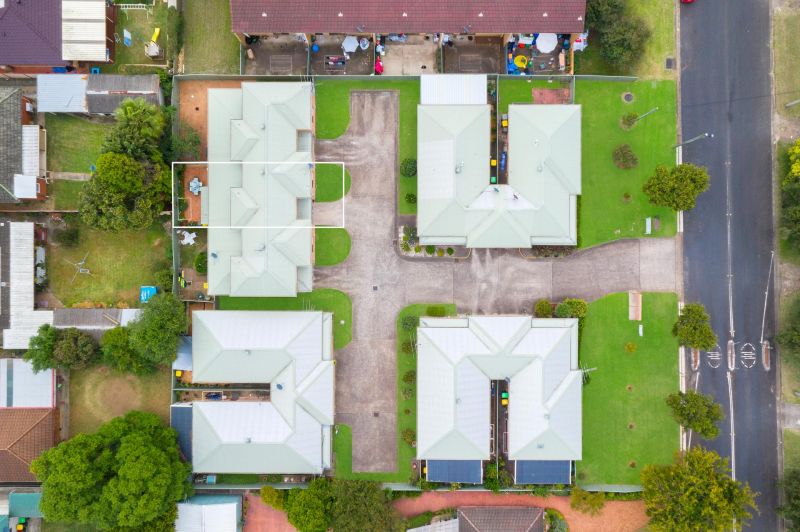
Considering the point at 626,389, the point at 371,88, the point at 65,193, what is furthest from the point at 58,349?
the point at 626,389

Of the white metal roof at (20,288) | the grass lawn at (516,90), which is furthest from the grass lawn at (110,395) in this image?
the grass lawn at (516,90)

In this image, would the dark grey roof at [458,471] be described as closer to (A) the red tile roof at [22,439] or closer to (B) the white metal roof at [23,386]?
(A) the red tile roof at [22,439]

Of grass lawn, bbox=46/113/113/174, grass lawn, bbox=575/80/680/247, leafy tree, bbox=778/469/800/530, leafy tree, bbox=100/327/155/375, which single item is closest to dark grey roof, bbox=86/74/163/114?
grass lawn, bbox=46/113/113/174

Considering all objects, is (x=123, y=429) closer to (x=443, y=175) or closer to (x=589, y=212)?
(x=443, y=175)

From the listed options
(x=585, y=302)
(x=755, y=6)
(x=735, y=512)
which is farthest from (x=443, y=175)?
(x=735, y=512)

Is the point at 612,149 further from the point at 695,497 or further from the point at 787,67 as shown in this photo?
the point at 695,497

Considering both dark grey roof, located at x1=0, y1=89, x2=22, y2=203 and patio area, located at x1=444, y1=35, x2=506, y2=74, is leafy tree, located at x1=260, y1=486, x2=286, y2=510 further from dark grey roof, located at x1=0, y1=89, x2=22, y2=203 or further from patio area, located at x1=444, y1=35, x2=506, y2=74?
patio area, located at x1=444, y1=35, x2=506, y2=74

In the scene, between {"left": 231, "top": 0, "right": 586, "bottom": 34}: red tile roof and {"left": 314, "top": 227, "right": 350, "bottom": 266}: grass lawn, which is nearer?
{"left": 231, "top": 0, "right": 586, "bottom": 34}: red tile roof
